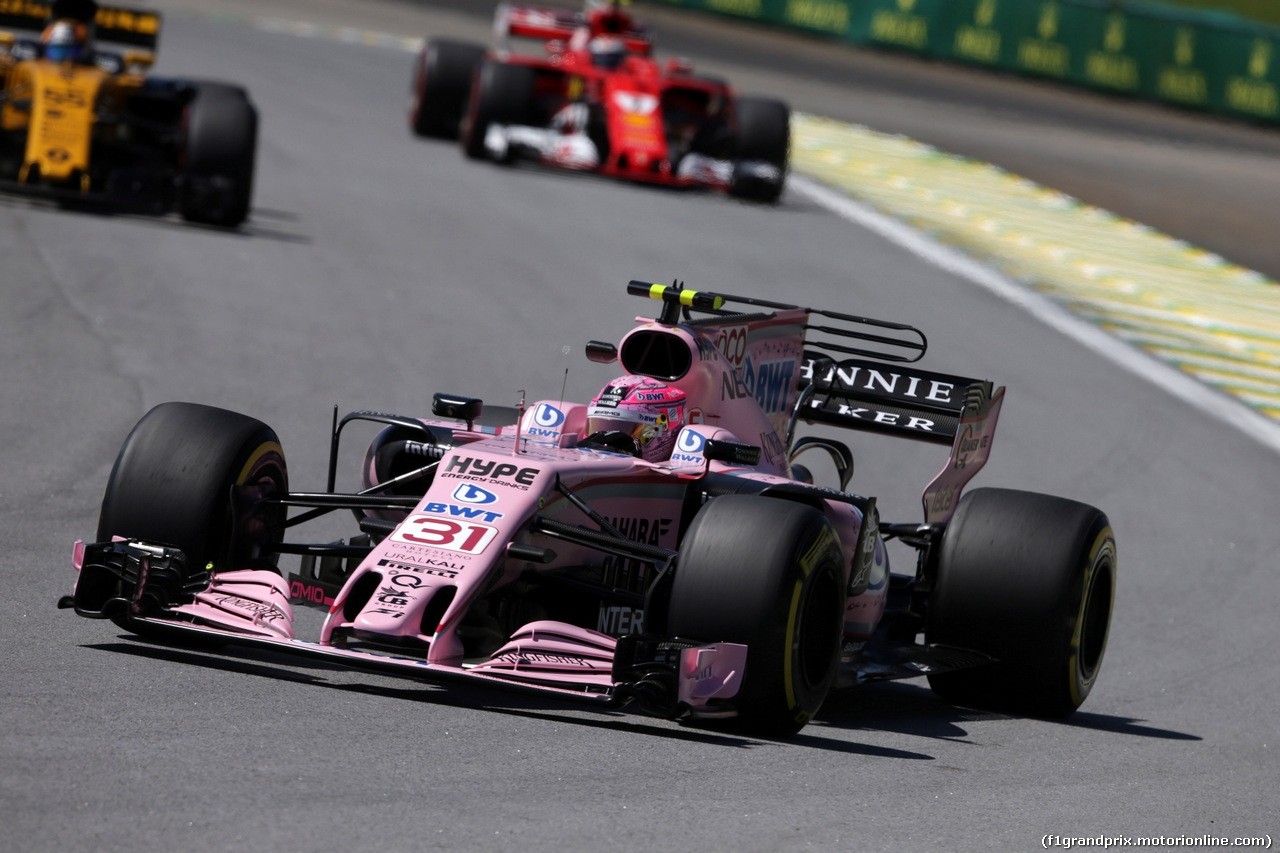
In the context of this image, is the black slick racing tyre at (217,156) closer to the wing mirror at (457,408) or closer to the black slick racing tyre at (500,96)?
the black slick racing tyre at (500,96)

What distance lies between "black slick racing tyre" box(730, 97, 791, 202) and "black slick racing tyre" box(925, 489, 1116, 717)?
1501cm

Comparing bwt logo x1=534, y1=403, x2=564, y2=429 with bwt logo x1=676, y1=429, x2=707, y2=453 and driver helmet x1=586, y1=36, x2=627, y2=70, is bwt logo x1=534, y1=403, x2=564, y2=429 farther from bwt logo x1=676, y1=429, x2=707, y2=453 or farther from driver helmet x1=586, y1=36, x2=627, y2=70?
driver helmet x1=586, y1=36, x2=627, y2=70

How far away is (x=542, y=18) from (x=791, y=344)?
16.9 m

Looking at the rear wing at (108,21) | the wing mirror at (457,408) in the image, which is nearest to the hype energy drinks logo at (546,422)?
the wing mirror at (457,408)

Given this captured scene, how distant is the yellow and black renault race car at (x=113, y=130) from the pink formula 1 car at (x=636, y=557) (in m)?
8.95

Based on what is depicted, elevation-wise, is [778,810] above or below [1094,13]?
below

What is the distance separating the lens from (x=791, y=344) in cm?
964

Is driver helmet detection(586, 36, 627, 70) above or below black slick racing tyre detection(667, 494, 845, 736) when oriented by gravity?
above

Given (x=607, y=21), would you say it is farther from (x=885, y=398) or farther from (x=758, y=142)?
(x=885, y=398)

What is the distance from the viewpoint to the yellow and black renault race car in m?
16.9

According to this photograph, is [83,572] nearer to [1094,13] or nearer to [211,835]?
[211,835]

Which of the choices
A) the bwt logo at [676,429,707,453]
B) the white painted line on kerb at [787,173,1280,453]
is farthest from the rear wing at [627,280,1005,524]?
the white painted line on kerb at [787,173,1280,453]

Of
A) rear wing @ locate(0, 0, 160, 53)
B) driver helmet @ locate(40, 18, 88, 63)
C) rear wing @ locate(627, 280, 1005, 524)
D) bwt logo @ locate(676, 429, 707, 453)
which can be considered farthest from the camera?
rear wing @ locate(0, 0, 160, 53)

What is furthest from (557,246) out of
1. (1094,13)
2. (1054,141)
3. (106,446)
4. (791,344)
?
(1094,13)
